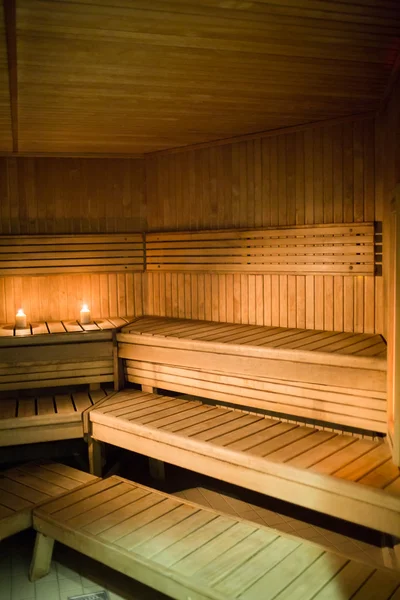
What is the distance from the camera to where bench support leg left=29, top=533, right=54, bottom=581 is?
3.57 meters

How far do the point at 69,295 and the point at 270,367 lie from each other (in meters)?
2.58

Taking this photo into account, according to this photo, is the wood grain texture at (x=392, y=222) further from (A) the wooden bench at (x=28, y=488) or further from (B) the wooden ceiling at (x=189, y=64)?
(A) the wooden bench at (x=28, y=488)

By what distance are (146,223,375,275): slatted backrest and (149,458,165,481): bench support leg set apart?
1.83m

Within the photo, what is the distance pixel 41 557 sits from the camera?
142 inches

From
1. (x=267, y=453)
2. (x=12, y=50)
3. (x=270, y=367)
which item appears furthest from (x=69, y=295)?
(x=12, y=50)

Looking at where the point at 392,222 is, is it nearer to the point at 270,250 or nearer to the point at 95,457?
the point at 270,250

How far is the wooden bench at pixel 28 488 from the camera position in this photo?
11.9 feet

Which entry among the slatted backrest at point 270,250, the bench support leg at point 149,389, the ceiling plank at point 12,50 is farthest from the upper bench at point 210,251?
the ceiling plank at point 12,50

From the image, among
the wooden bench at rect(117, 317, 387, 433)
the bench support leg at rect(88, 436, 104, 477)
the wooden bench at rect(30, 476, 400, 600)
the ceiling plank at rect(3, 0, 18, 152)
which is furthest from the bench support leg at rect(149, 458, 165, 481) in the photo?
the ceiling plank at rect(3, 0, 18, 152)

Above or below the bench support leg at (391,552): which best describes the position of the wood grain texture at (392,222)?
above

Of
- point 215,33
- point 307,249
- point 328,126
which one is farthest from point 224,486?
point 215,33

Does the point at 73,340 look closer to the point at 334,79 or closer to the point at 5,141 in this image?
the point at 5,141

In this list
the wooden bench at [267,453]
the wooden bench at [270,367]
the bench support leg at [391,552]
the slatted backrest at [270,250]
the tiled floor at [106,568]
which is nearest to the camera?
the wooden bench at [267,453]

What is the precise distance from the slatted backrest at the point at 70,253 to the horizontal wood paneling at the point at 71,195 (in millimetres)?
136
